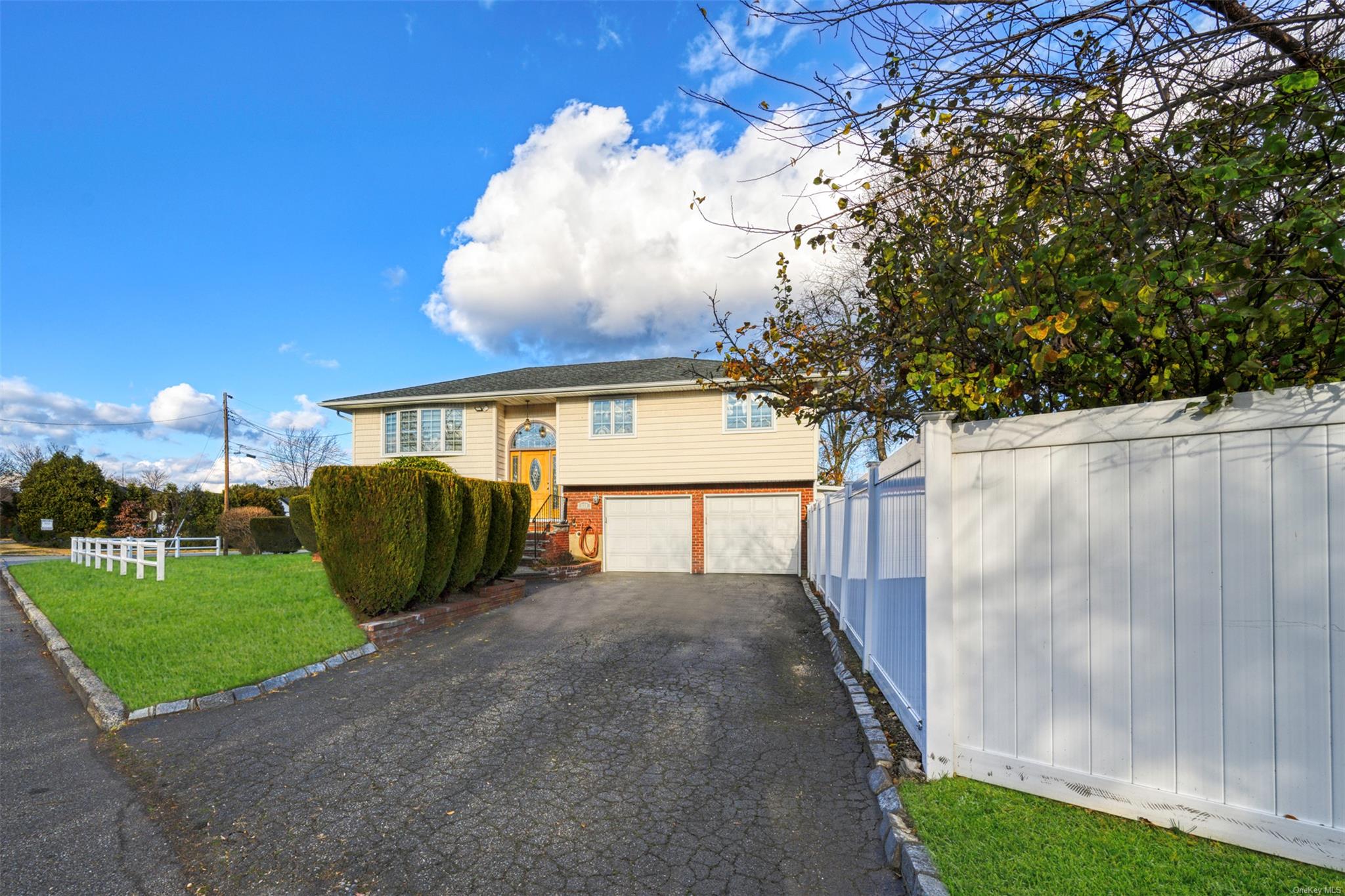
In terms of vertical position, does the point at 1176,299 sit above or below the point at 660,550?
above

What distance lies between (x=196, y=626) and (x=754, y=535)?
38.2ft

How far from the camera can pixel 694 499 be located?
16.8m

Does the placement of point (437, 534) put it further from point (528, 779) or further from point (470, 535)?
point (528, 779)

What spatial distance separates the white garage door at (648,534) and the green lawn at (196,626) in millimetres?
7223

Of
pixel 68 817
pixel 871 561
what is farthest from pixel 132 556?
pixel 871 561

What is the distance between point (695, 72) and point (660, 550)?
46.5 ft

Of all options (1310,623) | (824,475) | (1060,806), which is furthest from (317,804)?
(824,475)

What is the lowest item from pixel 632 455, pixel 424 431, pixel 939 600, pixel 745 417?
pixel 939 600

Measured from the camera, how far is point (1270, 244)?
2967 mm

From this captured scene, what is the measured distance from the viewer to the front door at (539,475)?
1809 centimetres

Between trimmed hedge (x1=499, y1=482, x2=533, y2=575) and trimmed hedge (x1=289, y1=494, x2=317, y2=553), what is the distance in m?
5.95

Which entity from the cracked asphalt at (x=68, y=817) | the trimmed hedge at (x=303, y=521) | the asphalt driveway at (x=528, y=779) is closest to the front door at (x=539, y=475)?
the trimmed hedge at (x=303, y=521)

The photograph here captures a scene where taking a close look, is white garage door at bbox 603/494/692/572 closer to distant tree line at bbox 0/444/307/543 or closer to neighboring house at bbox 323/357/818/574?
neighboring house at bbox 323/357/818/574

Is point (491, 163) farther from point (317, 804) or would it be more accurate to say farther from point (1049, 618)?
point (1049, 618)
